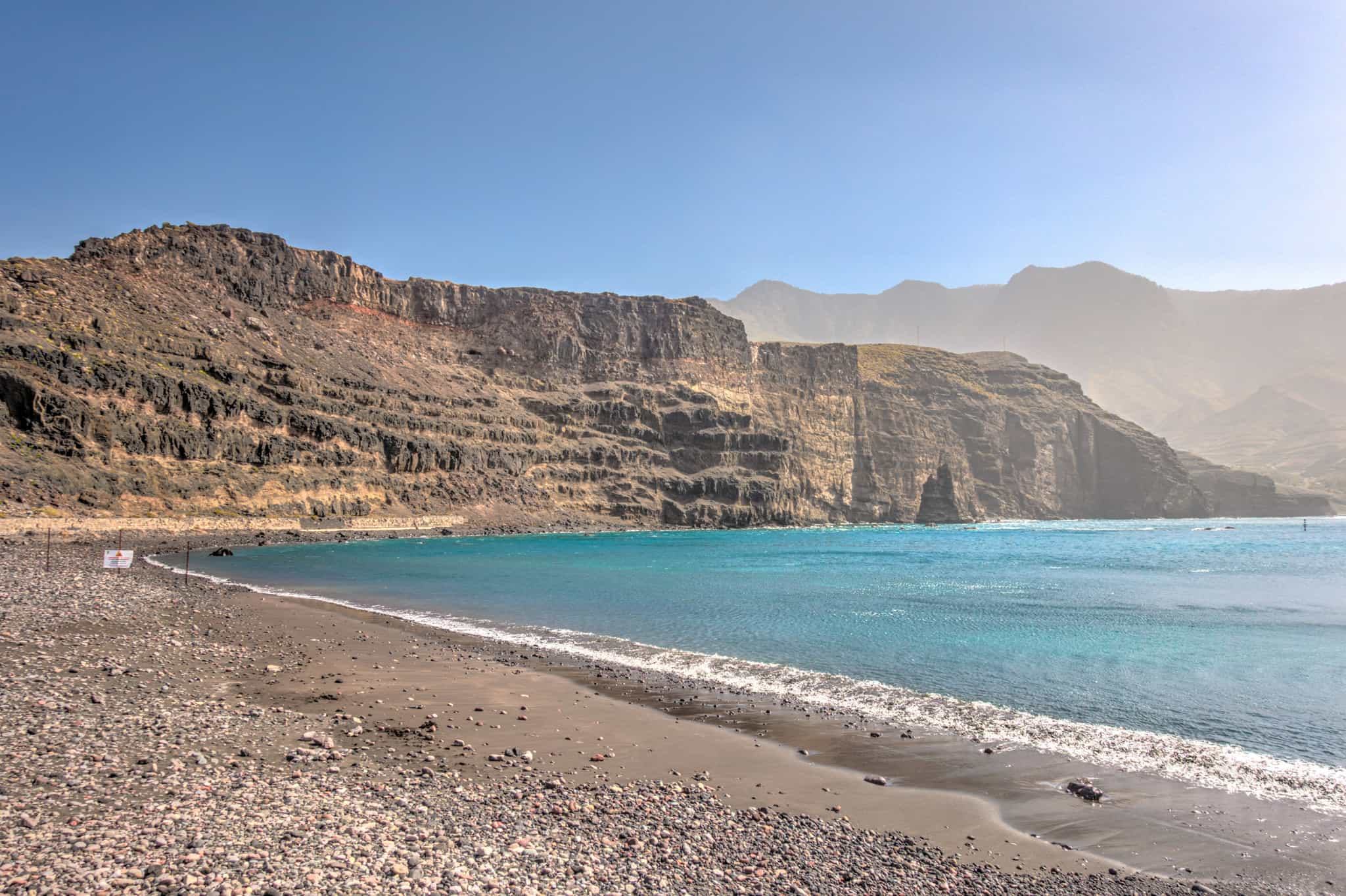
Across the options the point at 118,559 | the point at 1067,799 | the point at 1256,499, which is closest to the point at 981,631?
the point at 1067,799

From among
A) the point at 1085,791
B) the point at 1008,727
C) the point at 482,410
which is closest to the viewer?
the point at 1085,791

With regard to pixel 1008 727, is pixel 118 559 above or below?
above

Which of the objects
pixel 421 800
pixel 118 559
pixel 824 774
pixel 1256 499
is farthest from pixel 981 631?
pixel 1256 499

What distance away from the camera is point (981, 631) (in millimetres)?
26531

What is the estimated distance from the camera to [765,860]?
7914mm

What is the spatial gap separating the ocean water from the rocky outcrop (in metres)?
151

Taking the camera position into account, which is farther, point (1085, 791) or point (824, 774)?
point (824, 774)

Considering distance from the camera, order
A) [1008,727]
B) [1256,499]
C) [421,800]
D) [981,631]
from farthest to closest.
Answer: [1256,499], [981,631], [1008,727], [421,800]

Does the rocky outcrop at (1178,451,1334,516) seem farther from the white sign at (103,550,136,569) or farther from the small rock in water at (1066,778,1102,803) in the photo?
the white sign at (103,550,136,569)

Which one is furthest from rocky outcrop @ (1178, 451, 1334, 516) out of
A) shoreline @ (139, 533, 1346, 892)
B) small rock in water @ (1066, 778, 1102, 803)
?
small rock in water @ (1066, 778, 1102, 803)

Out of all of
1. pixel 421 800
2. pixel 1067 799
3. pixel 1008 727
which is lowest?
pixel 1008 727

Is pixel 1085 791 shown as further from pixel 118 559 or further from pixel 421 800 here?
pixel 118 559

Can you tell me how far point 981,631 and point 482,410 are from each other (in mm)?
100851

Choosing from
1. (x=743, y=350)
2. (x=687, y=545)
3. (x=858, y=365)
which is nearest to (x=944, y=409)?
(x=858, y=365)
